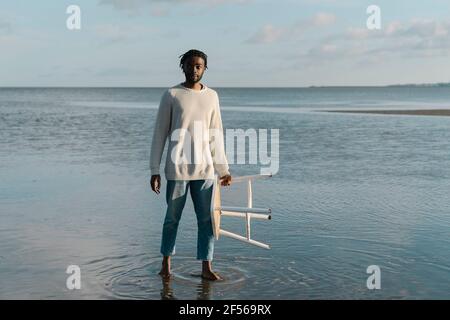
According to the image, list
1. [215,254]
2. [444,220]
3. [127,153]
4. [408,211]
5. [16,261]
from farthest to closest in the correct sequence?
1. [127,153]
2. [408,211]
3. [444,220]
4. [215,254]
5. [16,261]

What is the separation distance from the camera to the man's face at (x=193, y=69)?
15.4 ft

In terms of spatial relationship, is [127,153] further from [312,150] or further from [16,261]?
[16,261]

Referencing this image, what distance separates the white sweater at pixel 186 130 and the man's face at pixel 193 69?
0.30ft

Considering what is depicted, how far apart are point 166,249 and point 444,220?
3395 mm

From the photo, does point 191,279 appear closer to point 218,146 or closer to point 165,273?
point 165,273

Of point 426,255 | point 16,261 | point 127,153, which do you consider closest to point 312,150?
point 127,153

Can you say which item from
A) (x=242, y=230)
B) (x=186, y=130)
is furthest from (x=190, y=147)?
(x=242, y=230)

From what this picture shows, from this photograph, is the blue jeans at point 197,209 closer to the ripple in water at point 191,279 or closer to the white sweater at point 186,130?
the white sweater at point 186,130

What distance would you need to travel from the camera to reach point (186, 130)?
4.71 metres

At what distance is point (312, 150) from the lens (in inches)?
582

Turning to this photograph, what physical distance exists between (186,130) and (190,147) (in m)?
0.13

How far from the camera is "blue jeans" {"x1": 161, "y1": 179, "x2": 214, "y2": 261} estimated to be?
4777 millimetres

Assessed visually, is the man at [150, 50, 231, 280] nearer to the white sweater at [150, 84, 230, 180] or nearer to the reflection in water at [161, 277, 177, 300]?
the white sweater at [150, 84, 230, 180]
